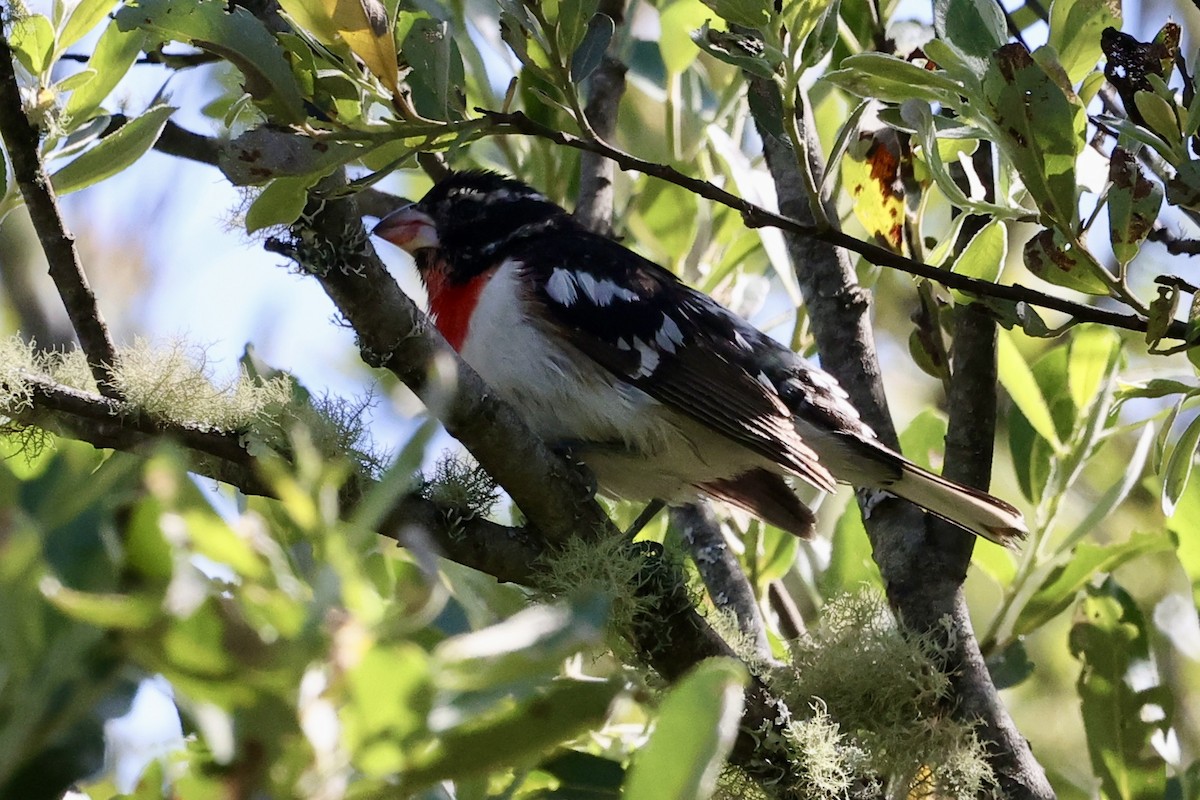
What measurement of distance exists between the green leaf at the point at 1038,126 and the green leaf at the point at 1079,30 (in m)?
0.14

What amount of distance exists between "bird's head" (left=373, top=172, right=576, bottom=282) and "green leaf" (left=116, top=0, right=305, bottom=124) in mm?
1739

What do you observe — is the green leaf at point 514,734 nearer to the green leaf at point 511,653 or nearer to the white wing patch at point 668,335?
the green leaf at point 511,653

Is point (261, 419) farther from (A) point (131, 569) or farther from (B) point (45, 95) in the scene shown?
(A) point (131, 569)

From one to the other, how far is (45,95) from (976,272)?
65.0 inches

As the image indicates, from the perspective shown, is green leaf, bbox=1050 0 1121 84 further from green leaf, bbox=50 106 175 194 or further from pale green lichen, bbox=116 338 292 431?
green leaf, bbox=50 106 175 194

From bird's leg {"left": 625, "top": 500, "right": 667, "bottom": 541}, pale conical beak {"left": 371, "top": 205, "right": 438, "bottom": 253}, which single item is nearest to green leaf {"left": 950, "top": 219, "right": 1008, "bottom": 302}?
bird's leg {"left": 625, "top": 500, "right": 667, "bottom": 541}

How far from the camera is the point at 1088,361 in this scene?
2.83 meters

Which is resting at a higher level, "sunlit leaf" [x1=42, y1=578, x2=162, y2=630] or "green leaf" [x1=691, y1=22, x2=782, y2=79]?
"green leaf" [x1=691, y1=22, x2=782, y2=79]

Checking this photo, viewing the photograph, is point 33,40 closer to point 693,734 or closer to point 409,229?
point 409,229

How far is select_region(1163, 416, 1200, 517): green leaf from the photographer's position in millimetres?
1933

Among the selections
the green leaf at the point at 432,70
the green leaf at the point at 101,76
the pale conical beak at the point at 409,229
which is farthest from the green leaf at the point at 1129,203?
the pale conical beak at the point at 409,229

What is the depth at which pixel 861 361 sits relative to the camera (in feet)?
10.3

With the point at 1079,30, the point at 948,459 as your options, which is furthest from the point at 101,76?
the point at 948,459

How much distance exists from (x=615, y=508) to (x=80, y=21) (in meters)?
1.82
